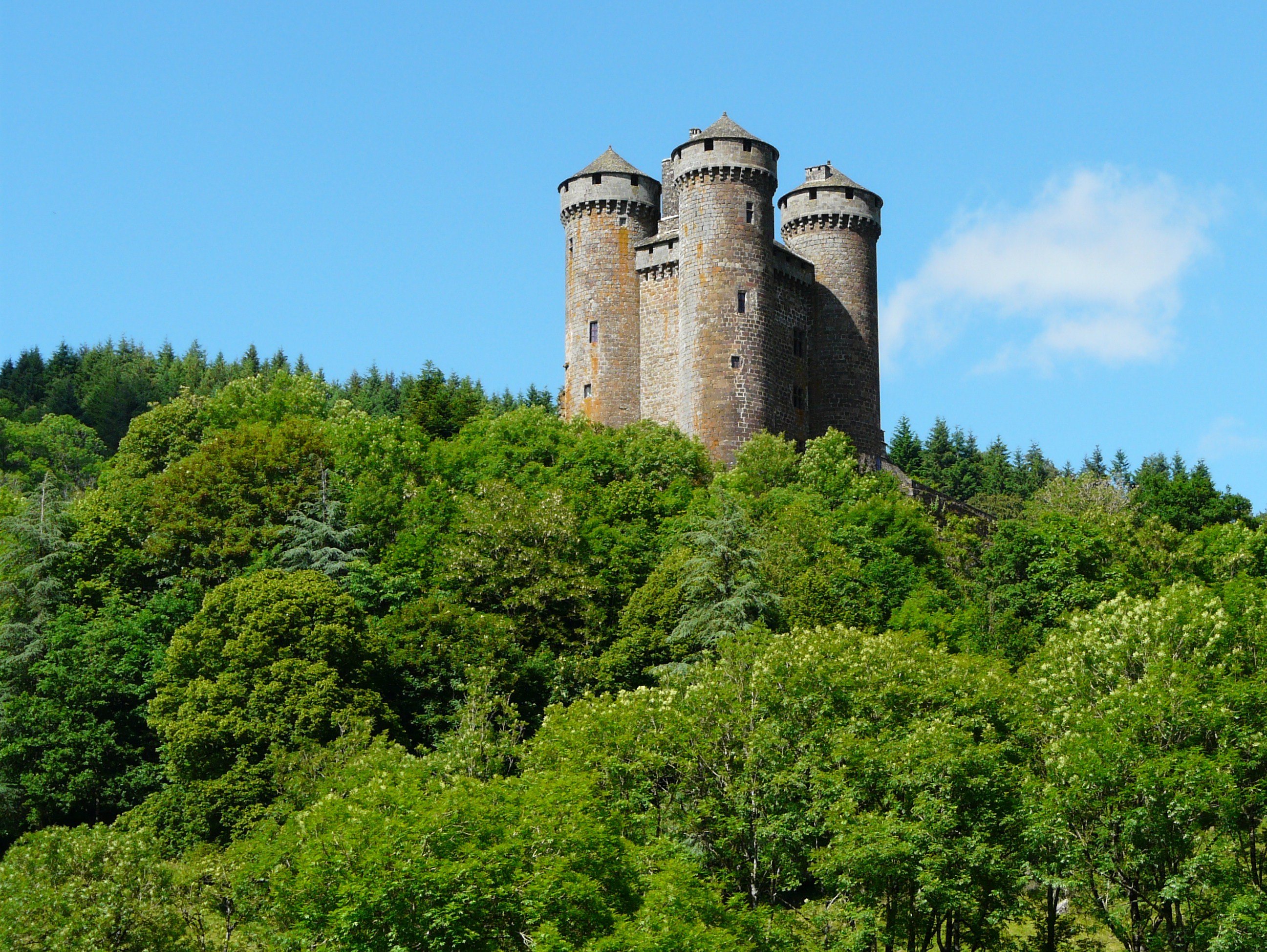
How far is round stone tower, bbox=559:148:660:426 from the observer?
235 ft

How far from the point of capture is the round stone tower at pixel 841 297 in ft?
240

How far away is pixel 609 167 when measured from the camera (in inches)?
2921

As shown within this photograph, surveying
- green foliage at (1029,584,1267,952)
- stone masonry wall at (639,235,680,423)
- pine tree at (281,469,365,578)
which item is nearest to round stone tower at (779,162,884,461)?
stone masonry wall at (639,235,680,423)

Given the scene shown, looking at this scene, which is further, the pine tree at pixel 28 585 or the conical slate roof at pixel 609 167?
the conical slate roof at pixel 609 167

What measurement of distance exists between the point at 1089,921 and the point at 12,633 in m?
34.2

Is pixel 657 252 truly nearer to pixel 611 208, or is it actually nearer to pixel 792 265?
pixel 611 208

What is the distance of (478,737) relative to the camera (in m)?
42.6

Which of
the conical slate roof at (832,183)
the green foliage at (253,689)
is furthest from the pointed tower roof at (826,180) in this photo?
the green foliage at (253,689)

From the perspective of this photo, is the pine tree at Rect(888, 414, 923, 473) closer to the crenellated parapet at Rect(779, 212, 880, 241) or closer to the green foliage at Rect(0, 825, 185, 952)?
the crenellated parapet at Rect(779, 212, 880, 241)

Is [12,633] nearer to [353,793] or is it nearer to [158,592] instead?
[158,592]

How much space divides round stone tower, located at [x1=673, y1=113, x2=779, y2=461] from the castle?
0.06m

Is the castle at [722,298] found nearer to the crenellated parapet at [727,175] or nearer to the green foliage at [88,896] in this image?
the crenellated parapet at [727,175]

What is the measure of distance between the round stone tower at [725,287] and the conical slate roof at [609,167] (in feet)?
13.3

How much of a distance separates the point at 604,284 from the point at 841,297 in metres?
10.5
